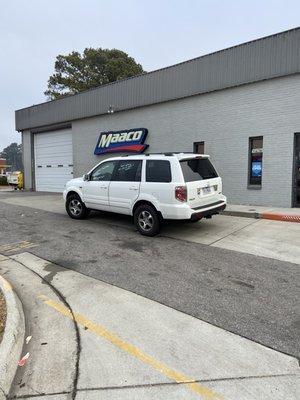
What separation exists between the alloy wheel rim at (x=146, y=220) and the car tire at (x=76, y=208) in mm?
2533

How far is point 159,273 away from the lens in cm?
562

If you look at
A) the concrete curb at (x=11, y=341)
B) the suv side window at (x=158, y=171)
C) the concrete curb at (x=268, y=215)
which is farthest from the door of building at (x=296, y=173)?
the concrete curb at (x=11, y=341)

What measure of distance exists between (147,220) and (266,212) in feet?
13.7

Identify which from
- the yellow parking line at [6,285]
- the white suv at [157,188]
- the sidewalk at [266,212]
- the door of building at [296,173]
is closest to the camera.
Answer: the yellow parking line at [6,285]

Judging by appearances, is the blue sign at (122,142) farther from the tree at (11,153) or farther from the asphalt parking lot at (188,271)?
the tree at (11,153)

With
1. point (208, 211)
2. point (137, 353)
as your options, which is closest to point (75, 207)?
point (208, 211)

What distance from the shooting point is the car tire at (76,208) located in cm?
1013

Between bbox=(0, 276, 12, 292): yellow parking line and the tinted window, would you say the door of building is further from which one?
bbox=(0, 276, 12, 292): yellow parking line

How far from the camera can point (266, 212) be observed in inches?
407

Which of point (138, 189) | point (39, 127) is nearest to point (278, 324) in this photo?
point (138, 189)

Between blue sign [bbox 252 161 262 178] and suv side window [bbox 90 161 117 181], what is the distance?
549 centimetres

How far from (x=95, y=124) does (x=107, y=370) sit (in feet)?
52.7

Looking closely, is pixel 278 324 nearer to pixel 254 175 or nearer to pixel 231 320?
pixel 231 320

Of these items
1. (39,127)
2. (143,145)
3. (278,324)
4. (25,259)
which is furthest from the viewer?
(39,127)
